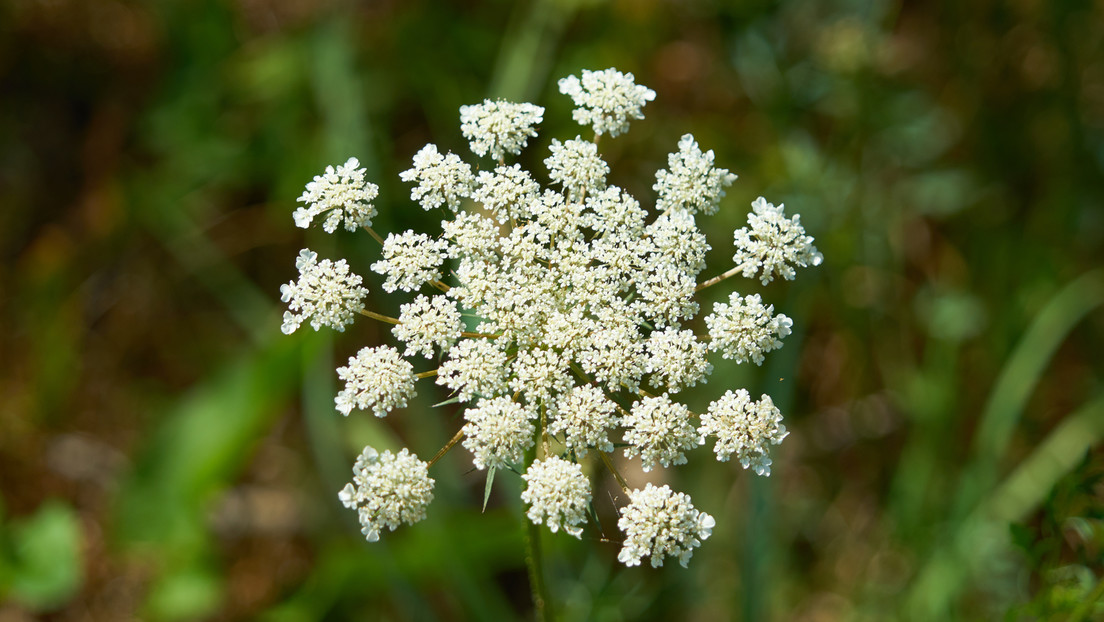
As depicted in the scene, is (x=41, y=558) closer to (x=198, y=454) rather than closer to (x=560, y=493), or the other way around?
(x=198, y=454)

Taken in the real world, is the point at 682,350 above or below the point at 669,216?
below

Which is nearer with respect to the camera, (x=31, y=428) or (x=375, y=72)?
(x=31, y=428)

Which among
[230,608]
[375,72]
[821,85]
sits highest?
[375,72]

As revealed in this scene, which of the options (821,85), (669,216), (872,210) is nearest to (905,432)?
(872,210)

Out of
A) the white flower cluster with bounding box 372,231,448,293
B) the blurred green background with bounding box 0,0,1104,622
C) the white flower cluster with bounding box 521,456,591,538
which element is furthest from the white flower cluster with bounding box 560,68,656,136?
the blurred green background with bounding box 0,0,1104,622

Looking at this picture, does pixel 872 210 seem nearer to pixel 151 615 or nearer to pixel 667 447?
pixel 667 447

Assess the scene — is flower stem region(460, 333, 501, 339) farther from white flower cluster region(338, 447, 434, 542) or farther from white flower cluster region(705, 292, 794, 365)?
white flower cluster region(705, 292, 794, 365)

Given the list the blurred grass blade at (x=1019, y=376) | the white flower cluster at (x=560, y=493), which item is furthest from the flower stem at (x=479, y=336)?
the blurred grass blade at (x=1019, y=376)
